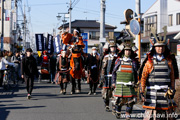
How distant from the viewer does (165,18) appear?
43.7m

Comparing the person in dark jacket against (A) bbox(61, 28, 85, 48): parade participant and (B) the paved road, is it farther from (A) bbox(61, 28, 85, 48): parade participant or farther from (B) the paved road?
(A) bbox(61, 28, 85, 48): parade participant

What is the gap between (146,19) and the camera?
1900 inches

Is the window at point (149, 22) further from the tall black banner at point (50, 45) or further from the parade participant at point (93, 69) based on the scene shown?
Answer: the parade participant at point (93, 69)

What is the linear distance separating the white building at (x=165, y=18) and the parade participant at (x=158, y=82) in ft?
105

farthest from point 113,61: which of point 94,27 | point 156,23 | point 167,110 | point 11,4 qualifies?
point 94,27

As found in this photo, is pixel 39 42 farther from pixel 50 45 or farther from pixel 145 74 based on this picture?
pixel 145 74

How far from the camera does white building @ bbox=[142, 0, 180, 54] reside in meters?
40.0

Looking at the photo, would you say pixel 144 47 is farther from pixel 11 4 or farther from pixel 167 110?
pixel 167 110

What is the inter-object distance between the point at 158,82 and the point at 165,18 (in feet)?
126

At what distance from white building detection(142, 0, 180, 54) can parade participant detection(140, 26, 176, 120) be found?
32016mm

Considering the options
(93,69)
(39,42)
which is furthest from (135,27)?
(39,42)

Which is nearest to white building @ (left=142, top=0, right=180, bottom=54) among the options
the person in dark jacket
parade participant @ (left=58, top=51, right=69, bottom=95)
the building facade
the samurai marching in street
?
the building facade

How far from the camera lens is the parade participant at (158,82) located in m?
6.64

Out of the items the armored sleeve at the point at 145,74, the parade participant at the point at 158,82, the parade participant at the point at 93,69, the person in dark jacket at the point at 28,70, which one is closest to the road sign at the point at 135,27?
the parade participant at the point at 93,69
